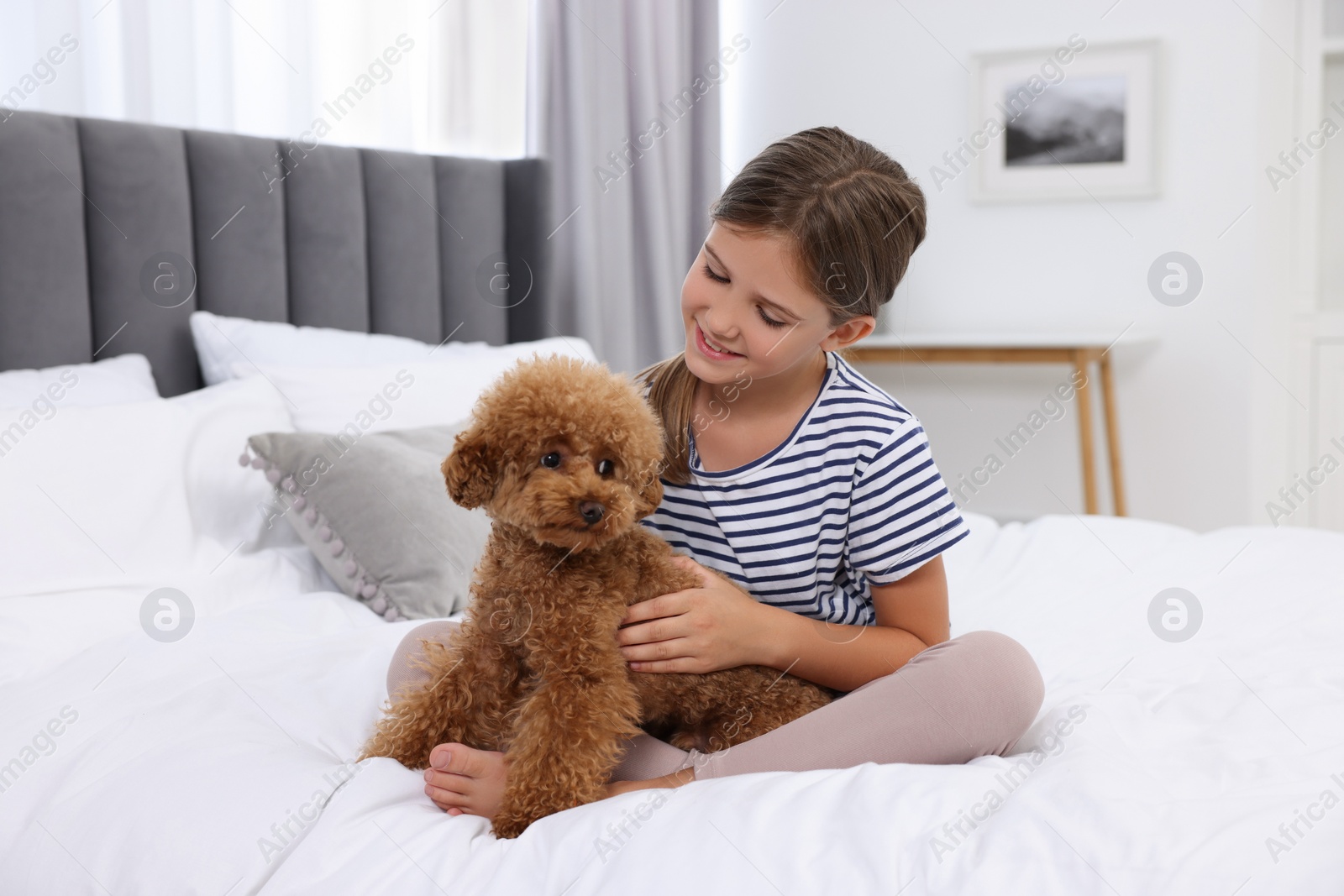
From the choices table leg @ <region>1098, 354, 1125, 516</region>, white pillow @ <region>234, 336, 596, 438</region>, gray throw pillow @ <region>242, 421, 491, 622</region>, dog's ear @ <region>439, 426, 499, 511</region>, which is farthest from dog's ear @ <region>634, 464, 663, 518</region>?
table leg @ <region>1098, 354, 1125, 516</region>

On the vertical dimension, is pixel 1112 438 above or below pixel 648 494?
below

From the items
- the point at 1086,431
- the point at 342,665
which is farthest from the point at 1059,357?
the point at 342,665

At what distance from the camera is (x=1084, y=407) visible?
10.00 feet

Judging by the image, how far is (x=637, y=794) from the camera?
2.73 feet

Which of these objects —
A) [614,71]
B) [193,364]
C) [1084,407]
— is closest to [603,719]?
[193,364]

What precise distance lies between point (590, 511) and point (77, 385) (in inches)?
44.8

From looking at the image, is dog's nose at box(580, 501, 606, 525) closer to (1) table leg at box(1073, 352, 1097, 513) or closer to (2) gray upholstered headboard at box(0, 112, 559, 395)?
(2) gray upholstered headboard at box(0, 112, 559, 395)

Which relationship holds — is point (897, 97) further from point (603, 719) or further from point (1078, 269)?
point (603, 719)

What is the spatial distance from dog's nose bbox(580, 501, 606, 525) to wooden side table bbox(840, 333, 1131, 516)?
2.19 metres

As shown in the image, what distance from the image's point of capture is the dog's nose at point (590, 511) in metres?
0.81

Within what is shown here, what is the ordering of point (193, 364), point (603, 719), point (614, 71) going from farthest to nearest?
1. point (614, 71)
2. point (193, 364)
3. point (603, 719)

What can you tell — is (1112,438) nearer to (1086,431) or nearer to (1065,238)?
(1086,431)

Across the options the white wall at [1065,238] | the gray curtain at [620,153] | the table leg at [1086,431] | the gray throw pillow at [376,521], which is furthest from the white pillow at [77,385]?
the table leg at [1086,431]

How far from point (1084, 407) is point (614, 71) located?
1.68 metres
